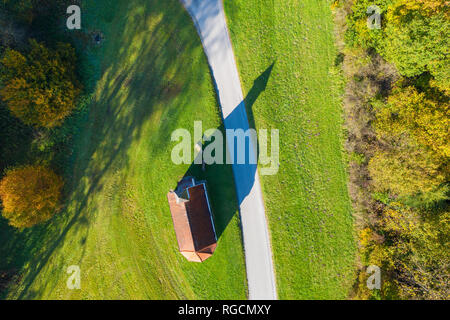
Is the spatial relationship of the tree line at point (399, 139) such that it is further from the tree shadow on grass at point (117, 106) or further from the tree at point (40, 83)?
the tree at point (40, 83)

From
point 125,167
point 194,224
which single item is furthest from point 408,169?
point 125,167

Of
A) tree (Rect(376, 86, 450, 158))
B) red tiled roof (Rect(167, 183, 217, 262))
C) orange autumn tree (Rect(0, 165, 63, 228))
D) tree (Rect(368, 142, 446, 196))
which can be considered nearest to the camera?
tree (Rect(376, 86, 450, 158))

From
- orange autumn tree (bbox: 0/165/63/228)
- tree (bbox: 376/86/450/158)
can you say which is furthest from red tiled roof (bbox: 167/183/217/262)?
tree (bbox: 376/86/450/158)

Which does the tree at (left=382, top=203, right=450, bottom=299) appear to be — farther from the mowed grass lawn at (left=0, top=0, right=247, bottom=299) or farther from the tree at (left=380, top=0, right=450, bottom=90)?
the mowed grass lawn at (left=0, top=0, right=247, bottom=299)

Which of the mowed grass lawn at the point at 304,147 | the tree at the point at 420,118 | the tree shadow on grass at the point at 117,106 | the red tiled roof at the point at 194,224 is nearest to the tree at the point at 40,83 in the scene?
the tree shadow on grass at the point at 117,106
